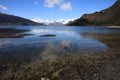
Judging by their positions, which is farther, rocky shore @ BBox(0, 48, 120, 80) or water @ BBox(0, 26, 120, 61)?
water @ BBox(0, 26, 120, 61)

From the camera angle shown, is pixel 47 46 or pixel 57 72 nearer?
pixel 57 72

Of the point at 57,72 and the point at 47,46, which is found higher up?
the point at 57,72

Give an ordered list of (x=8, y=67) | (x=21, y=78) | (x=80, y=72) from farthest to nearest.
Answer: (x=8, y=67) < (x=80, y=72) < (x=21, y=78)

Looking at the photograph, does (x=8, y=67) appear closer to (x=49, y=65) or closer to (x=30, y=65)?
(x=30, y=65)

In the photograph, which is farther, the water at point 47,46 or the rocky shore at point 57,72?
the water at point 47,46

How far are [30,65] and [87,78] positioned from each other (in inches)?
341

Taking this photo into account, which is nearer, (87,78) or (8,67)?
(87,78)

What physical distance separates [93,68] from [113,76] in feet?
10.1

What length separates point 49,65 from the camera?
19.2 meters

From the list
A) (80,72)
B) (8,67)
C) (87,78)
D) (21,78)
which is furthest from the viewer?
(8,67)

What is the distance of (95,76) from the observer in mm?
14477

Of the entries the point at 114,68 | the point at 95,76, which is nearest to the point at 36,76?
the point at 95,76

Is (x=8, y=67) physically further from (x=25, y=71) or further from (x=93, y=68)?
(x=93, y=68)

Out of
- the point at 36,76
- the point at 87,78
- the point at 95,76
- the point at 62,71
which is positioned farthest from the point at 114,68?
the point at 36,76
